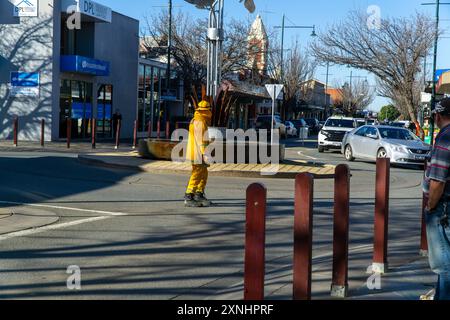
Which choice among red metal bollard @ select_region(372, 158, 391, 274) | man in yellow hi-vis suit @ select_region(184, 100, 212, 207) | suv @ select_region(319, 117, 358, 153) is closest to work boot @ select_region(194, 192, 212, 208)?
man in yellow hi-vis suit @ select_region(184, 100, 212, 207)

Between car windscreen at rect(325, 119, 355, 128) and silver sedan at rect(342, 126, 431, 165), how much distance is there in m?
5.98

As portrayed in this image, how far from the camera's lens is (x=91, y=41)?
3216 cm

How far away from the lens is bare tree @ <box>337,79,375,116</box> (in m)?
93.5

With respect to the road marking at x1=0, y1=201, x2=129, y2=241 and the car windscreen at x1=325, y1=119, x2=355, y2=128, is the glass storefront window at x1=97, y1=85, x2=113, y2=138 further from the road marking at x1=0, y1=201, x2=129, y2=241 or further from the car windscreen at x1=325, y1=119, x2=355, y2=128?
the road marking at x1=0, y1=201, x2=129, y2=241

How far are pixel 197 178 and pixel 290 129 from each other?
3889cm

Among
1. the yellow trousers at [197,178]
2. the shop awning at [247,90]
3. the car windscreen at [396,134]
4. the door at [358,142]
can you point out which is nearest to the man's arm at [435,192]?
the yellow trousers at [197,178]

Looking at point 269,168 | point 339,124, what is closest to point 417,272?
point 269,168

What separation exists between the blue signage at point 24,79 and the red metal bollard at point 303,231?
26.0 meters

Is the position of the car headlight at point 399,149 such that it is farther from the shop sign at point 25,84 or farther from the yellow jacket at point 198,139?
the shop sign at point 25,84

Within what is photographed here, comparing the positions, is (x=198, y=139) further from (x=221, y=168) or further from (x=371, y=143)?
(x=371, y=143)

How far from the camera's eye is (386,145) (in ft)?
71.1

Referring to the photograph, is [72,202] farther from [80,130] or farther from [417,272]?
[80,130]

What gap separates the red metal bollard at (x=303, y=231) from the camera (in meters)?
4.66

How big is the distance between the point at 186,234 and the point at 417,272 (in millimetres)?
3165
